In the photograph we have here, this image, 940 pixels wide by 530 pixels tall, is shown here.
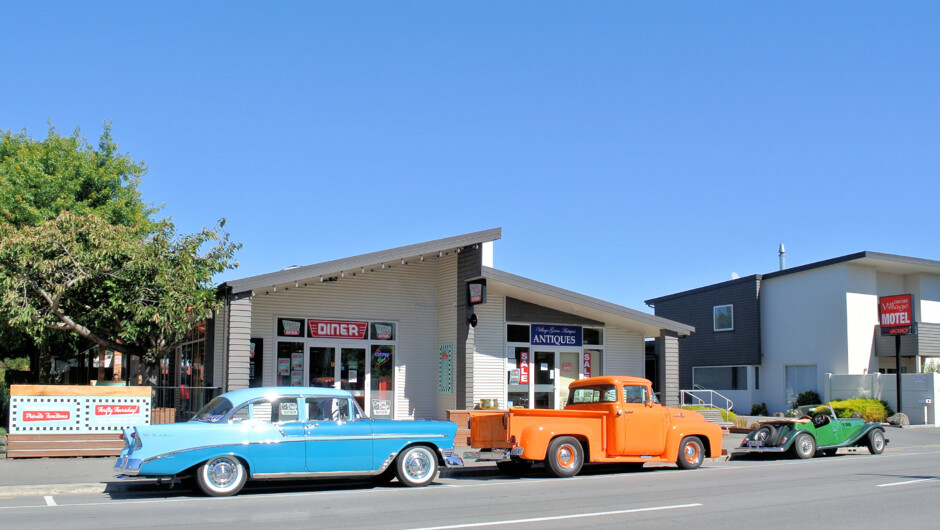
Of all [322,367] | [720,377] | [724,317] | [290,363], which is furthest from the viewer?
[720,377]

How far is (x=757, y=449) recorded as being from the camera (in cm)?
1798

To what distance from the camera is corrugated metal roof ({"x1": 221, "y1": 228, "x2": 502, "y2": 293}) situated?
683 inches

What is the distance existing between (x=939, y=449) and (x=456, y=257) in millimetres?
12942

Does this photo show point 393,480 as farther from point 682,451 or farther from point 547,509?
point 682,451

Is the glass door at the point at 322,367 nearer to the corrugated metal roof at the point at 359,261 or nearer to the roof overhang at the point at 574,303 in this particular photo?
the corrugated metal roof at the point at 359,261

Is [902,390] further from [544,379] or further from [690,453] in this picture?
[690,453]

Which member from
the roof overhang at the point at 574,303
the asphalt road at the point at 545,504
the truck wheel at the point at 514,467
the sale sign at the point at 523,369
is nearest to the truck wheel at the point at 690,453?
the asphalt road at the point at 545,504

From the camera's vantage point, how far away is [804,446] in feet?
58.9

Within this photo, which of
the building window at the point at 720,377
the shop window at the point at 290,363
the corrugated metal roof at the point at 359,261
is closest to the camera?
the corrugated metal roof at the point at 359,261

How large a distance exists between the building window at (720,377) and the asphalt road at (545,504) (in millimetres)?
23531

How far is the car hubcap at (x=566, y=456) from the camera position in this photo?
14375 mm

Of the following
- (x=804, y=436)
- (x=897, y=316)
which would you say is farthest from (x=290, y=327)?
(x=897, y=316)

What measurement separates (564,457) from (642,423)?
170 centimetres

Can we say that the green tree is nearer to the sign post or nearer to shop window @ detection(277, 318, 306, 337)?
shop window @ detection(277, 318, 306, 337)
